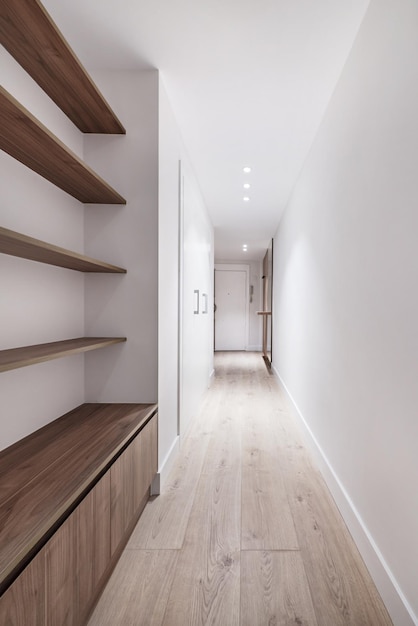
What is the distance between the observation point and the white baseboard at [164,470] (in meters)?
1.99

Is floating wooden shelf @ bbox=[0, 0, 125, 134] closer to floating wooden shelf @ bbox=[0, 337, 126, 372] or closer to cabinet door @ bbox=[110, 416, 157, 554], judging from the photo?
Answer: floating wooden shelf @ bbox=[0, 337, 126, 372]

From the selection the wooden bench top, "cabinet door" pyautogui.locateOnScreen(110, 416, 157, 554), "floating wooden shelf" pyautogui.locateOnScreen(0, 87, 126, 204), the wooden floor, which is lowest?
the wooden floor

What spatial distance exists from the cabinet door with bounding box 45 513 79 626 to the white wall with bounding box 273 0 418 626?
1.05 m

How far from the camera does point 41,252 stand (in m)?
1.26

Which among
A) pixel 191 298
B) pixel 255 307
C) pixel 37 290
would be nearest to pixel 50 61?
pixel 37 290

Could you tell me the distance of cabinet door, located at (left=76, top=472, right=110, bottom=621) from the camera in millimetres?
1048

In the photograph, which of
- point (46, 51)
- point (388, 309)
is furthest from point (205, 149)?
point (388, 309)

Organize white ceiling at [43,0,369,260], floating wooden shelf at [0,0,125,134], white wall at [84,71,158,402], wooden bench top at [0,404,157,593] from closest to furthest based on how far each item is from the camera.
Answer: wooden bench top at [0,404,157,593] → floating wooden shelf at [0,0,125,134] → white ceiling at [43,0,369,260] → white wall at [84,71,158,402]

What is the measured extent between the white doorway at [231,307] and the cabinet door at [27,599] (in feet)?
27.4

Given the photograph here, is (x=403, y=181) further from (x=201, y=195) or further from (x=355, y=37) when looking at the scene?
(x=201, y=195)

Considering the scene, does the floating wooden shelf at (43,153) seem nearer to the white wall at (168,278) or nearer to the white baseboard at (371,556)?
the white wall at (168,278)

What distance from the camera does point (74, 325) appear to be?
1.86 m

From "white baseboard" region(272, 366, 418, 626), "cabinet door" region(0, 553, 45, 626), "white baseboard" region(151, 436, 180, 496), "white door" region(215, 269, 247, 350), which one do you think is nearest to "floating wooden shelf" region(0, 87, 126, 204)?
"cabinet door" region(0, 553, 45, 626)

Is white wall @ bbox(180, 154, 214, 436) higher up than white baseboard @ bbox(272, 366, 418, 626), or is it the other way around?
white wall @ bbox(180, 154, 214, 436)
